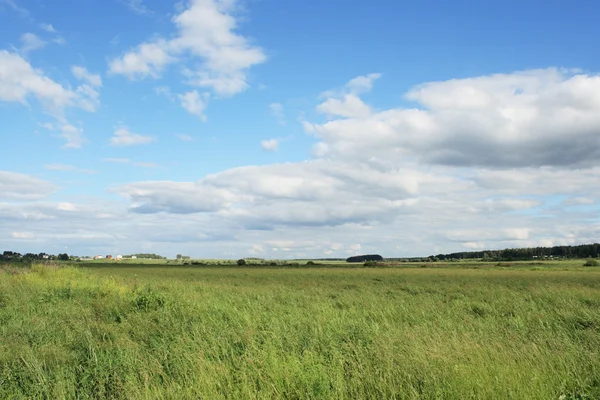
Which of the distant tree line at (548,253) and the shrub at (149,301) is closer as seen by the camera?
the shrub at (149,301)

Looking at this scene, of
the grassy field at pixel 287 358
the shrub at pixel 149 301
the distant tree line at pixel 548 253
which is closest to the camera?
the grassy field at pixel 287 358

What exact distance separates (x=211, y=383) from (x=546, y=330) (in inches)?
396

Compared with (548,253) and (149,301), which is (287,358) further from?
(548,253)

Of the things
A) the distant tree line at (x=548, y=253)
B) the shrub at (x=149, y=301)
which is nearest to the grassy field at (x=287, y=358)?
the shrub at (x=149, y=301)

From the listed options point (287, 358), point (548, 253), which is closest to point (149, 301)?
point (287, 358)

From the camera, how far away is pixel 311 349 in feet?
30.9

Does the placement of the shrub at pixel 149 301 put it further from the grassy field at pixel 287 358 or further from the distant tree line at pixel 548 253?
the distant tree line at pixel 548 253

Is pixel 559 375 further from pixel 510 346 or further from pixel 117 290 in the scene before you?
pixel 117 290

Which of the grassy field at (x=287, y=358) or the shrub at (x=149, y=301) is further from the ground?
the shrub at (x=149, y=301)

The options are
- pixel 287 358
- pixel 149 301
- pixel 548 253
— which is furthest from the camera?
pixel 548 253

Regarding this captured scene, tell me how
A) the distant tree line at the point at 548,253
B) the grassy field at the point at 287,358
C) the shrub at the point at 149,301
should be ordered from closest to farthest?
the grassy field at the point at 287,358 → the shrub at the point at 149,301 → the distant tree line at the point at 548,253

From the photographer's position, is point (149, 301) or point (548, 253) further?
point (548, 253)

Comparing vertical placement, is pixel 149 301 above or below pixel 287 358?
above

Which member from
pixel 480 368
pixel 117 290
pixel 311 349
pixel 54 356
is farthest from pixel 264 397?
pixel 117 290
